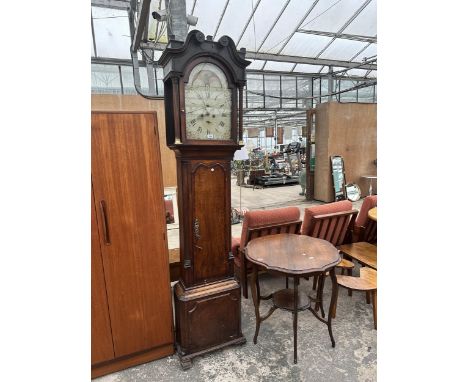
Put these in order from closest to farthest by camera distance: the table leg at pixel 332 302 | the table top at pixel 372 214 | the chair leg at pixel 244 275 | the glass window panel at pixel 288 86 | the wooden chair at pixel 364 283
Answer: the table leg at pixel 332 302 → the wooden chair at pixel 364 283 → the chair leg at pixel 244 275 → the table top at pixel 372 214 → the glass window panel at pixel 288 86

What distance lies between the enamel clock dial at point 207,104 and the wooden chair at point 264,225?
0.95m

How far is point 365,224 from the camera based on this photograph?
322 cm

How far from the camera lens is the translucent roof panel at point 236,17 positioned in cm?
506

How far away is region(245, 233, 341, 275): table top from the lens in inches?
69.8

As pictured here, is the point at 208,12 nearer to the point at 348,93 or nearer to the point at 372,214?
the point at 372,214

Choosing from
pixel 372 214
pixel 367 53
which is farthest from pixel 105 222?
pixel 367 53

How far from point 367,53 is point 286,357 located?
717cm

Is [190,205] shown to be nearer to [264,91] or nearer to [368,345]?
[368,345]

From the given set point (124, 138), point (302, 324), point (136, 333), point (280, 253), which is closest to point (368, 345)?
point (302, 324)

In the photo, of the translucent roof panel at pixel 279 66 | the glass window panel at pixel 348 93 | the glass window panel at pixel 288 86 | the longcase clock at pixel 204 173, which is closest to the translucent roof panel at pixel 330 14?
the translucent roof panel at pixel 279 66

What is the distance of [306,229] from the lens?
2.78 meters

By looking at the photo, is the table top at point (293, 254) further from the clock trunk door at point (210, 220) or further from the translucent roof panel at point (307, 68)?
the translucent roof panel at point (307, 68)

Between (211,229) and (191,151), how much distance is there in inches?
20.3
